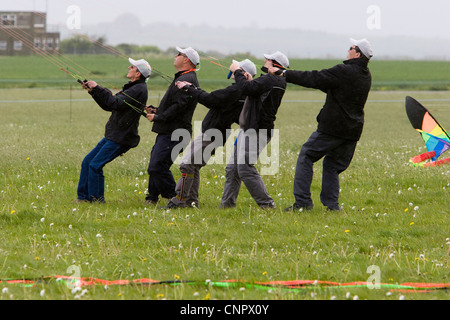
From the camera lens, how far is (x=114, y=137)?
32.6ft

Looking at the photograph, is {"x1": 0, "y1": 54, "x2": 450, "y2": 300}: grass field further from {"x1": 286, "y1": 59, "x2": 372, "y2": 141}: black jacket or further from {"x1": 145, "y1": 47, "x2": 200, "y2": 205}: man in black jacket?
{"x1": 286, "y1": 59, "x2": 372, "y2": 141}: black jacket

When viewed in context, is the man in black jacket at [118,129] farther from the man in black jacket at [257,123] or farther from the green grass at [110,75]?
the man in black jacket at [257,123]

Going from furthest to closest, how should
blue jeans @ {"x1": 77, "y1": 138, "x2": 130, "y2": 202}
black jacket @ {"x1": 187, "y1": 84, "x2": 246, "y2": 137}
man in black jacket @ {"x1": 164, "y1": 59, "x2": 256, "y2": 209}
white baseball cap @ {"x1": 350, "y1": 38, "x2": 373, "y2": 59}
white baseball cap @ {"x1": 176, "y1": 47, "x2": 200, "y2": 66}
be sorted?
blue jeans @ {"x1": 77, "y1": 138, "x2": 130, "y2": 202} < white baseball cap @ {"x1": 176, "y1": 47, "x2": 200, "y2": 66} < man in black jacket @ {"x1": 164, "y1": 59, "x2": 256, "y2": 209} < black jacket @ {"x1": 187, "y1": 84, "x2": 246, "y2": 137} < white baseball cap @ {"x1": 350, "y1": 38, "x2": 373, "y2": 59}

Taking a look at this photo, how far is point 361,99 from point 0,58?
8557 cm

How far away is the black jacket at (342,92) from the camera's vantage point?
29.6 feet

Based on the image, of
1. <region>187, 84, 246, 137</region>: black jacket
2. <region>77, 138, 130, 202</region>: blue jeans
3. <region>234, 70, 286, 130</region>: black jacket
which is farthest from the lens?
<region>77, 138, 130, 202</region>: blue jeans

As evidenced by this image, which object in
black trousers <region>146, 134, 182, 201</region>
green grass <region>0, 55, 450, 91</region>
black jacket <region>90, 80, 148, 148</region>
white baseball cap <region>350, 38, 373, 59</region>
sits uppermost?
white baseball cap <region>350, 38, 373, 59</region>

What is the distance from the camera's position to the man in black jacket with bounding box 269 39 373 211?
9.09 meters

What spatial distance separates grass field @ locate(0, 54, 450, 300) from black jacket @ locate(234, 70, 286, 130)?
1.16 meters

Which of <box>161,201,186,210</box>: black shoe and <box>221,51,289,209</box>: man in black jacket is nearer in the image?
<box>221,51,289,209</box>: man in black jacket

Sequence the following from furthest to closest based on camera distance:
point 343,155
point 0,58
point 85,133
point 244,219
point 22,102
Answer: point 0,58, point 22,102, point 85,133, point 343,155, point 244,219

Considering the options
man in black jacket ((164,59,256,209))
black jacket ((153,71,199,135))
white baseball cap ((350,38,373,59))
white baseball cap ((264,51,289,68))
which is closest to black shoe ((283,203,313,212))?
man in black jacket ((164,59,256,209))
